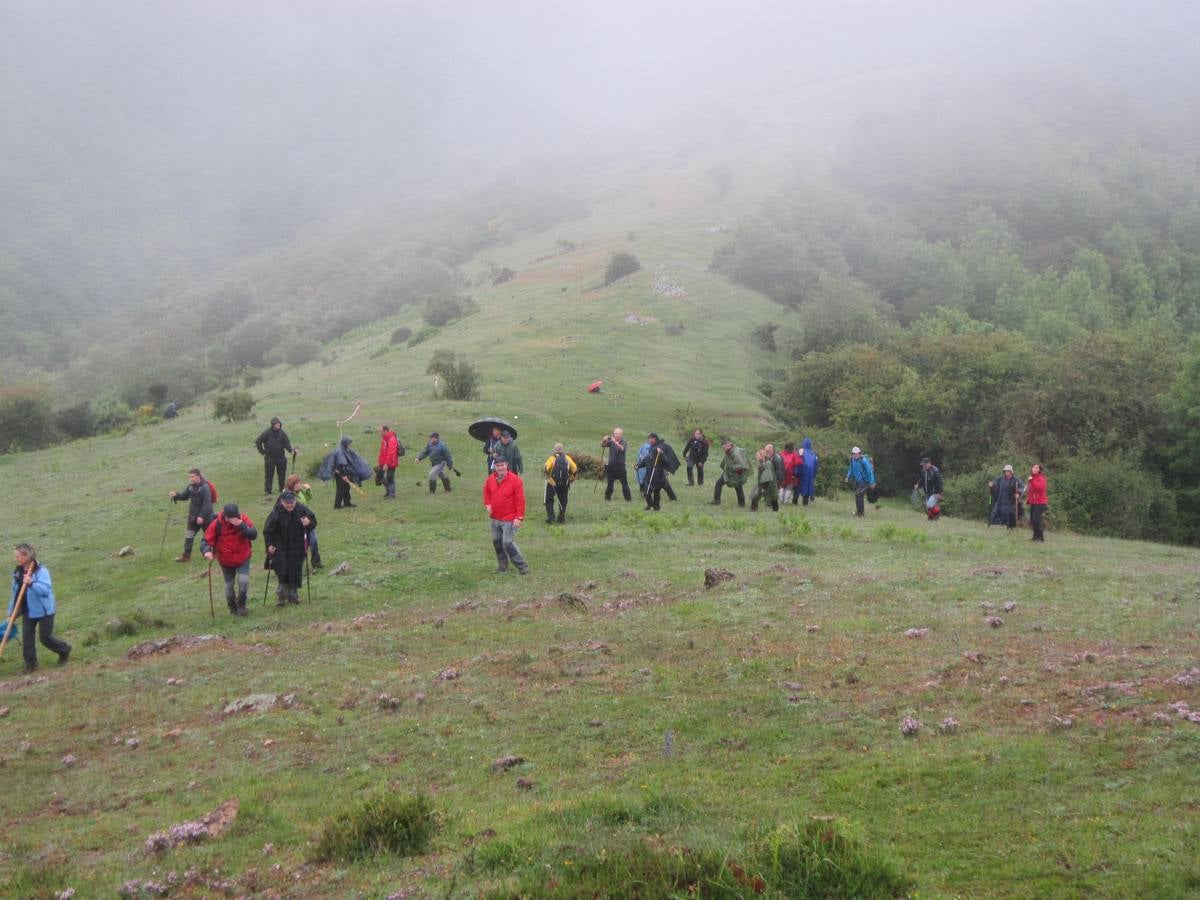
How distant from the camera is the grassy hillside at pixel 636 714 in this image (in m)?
Answer: 6.96

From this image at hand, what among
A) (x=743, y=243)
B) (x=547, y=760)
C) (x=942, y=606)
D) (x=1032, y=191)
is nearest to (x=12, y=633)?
(x=547, y=760)

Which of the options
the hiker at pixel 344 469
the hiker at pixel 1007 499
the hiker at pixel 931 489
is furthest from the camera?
the hiker at pixel 931 489

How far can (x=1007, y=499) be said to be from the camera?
26.4 meters

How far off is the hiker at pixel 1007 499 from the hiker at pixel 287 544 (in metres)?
17.7

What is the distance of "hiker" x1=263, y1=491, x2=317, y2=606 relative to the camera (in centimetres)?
1764

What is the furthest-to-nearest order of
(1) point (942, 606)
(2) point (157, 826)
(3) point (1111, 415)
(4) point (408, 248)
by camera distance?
(4) point (408, 248) → (3) point (1111, 415) → (1) point (942, 606) → (2) point (157, 826)

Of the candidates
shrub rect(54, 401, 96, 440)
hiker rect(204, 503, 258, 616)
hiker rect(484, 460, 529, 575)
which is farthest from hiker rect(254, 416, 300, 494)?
shrub rect(54, 401, 96, 440)

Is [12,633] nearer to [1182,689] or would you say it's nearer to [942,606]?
[942,606]

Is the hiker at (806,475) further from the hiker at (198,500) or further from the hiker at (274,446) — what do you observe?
the hiker at (198,500)

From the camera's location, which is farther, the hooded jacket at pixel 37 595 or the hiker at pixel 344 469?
the hiker at pixel 344 469

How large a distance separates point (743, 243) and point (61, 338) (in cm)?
9724

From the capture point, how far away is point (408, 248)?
146250mm

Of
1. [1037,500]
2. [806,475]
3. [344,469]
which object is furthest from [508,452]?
[1037,500]

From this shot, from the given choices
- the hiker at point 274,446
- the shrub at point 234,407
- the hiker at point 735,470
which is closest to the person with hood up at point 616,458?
the hiker at point 735,470
